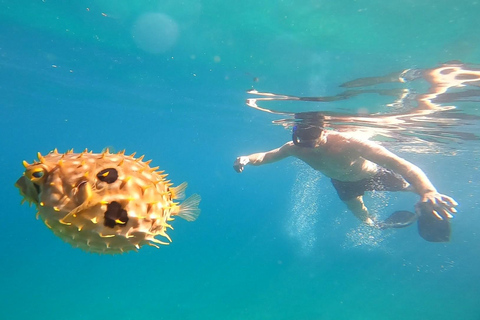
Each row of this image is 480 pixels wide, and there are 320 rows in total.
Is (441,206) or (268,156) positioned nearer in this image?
(441,206)

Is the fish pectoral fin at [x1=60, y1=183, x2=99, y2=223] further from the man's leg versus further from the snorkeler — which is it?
the man's leg

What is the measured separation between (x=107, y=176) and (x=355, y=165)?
9.42 m

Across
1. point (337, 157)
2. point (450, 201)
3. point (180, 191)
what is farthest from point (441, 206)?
point (180, 191)

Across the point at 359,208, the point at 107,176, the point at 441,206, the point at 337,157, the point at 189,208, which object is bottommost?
the point at 359,208

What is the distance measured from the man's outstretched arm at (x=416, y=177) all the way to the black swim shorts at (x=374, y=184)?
1.90m

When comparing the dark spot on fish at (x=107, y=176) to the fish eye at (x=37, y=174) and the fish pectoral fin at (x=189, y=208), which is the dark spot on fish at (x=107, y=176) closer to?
the fish eye at (x=37, y=174)

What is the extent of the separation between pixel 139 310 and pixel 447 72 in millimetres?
23903

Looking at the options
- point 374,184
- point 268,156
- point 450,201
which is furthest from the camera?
point 374,184

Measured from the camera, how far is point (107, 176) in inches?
68.9

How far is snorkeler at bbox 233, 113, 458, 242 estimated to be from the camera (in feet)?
23.0

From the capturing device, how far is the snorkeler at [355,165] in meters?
7.00

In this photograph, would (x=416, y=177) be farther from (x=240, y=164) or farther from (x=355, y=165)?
(x=240, y=164)

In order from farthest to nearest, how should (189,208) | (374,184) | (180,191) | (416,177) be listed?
(374,184), (416,177), (189,208), (180,191)

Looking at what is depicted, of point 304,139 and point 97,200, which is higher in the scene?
point 97,200
